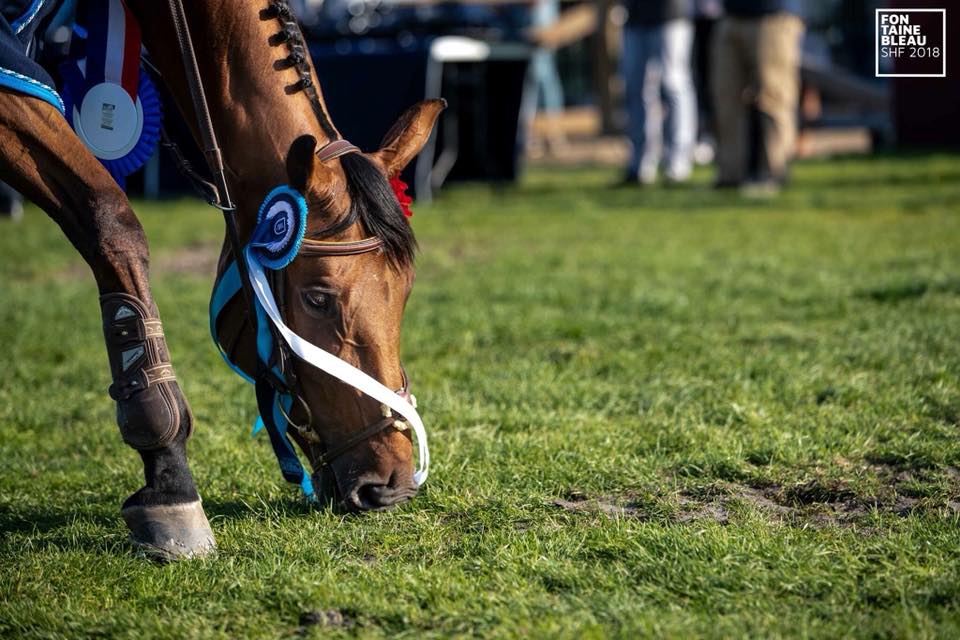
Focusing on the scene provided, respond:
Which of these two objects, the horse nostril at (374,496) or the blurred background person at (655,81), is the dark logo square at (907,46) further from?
the blurred background person at (655,81)

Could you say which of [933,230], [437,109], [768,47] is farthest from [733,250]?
[437,109]

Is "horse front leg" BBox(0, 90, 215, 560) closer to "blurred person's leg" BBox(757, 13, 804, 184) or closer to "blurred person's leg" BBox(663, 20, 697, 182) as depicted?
"blurred person's leg" BBox(757, 13, 804, 184)

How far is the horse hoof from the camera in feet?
8.83

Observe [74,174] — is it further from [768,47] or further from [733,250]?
[768,47]

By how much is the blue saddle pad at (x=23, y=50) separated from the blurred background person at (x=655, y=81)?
8.58 m

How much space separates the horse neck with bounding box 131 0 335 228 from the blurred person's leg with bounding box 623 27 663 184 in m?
8.55

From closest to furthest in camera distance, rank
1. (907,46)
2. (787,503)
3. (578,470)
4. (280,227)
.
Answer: (280,227) → (787,503) → (578,470) → (907,46)

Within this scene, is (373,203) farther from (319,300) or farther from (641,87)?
(641,87)

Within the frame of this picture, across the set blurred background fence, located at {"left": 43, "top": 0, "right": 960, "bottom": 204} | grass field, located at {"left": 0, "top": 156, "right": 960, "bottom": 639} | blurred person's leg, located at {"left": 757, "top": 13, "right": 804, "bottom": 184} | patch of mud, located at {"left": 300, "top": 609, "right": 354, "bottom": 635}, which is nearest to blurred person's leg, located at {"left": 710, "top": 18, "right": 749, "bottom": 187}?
blurred person's leg, located at {"left": 757, "top": 13, "right": 804, "bottom": 184}

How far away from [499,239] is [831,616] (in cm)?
596

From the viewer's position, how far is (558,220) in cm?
887

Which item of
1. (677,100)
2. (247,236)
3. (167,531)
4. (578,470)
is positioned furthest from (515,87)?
(167,531)

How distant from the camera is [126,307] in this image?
267 cm

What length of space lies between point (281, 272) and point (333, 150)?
12.0 inches
